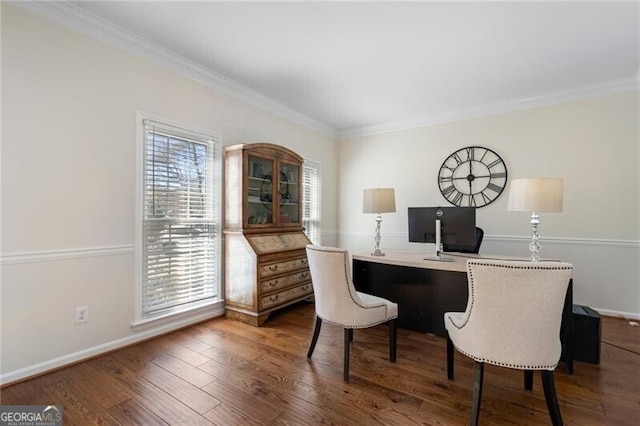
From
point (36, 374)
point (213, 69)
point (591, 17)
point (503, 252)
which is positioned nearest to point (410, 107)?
point (591, 17)

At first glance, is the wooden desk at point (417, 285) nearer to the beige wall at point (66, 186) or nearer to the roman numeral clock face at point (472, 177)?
the roman numeral clock face at point (472, 177)

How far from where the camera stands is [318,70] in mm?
3080

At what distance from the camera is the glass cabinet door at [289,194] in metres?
3.60

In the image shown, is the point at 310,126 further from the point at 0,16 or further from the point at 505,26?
the point at 0,16

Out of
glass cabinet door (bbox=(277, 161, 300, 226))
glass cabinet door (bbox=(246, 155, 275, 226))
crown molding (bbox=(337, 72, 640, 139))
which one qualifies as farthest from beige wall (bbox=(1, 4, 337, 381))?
crown molding (bbox=(337, 72, 640, 139))

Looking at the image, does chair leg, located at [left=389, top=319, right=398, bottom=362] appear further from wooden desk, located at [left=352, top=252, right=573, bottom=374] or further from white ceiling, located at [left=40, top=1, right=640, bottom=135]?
white ceiling, located at [left=40, top=1, right=640, bottom=135]

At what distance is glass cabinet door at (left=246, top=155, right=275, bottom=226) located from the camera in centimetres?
325

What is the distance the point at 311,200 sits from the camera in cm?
478

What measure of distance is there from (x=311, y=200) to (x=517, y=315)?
357 centimetres

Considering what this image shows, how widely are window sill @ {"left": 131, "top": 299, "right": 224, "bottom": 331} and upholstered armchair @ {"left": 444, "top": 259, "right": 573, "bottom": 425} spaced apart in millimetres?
2549

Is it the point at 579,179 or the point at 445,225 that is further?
the point at 579,179

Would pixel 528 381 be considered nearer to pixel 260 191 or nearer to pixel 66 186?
pixel 260 191

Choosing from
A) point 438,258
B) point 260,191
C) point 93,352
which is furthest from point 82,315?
point 438,258

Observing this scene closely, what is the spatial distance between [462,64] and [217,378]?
350cm
